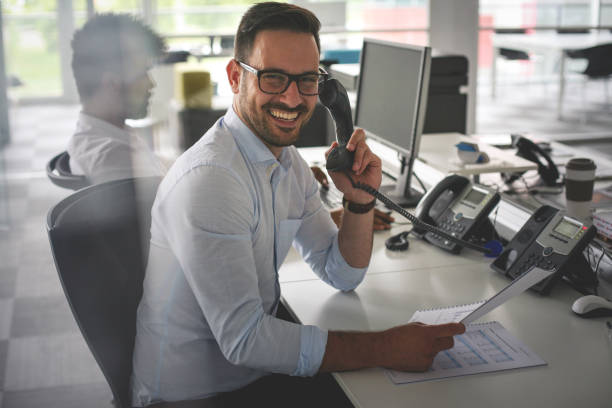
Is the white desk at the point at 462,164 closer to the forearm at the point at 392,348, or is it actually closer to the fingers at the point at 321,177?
the fingers at the point at 321,177

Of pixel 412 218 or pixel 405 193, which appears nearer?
pixel 412 218

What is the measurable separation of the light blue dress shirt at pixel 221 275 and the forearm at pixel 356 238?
23 mm

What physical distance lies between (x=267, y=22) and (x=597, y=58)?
5430 mm

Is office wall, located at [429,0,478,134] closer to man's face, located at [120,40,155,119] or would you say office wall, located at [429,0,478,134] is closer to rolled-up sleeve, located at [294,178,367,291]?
man's face, located at [120,40,155,119]

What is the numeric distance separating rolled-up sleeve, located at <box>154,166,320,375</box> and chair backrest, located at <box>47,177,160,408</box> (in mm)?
207

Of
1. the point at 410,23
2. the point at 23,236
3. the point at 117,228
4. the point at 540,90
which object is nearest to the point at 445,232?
the point at 117,228

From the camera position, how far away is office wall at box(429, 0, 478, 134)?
5.18m

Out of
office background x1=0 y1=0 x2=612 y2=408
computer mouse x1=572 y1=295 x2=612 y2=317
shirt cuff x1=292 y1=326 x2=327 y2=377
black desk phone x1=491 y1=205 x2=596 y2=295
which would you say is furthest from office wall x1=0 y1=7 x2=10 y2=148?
computer mouse x1=572 y1=295 x2=612 y2=317

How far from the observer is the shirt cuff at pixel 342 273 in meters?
1.51

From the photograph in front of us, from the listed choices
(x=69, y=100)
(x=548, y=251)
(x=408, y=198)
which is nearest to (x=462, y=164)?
(x=408, y=198)

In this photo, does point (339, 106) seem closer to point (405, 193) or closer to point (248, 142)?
point (248, 142)

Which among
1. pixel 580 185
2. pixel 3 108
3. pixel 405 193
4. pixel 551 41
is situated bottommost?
A: pixel 405 193

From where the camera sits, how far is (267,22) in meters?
1.37

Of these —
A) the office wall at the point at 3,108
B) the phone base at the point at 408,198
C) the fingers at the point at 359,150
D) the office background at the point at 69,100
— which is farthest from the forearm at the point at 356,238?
Result: the office wall at the point at 3,108
